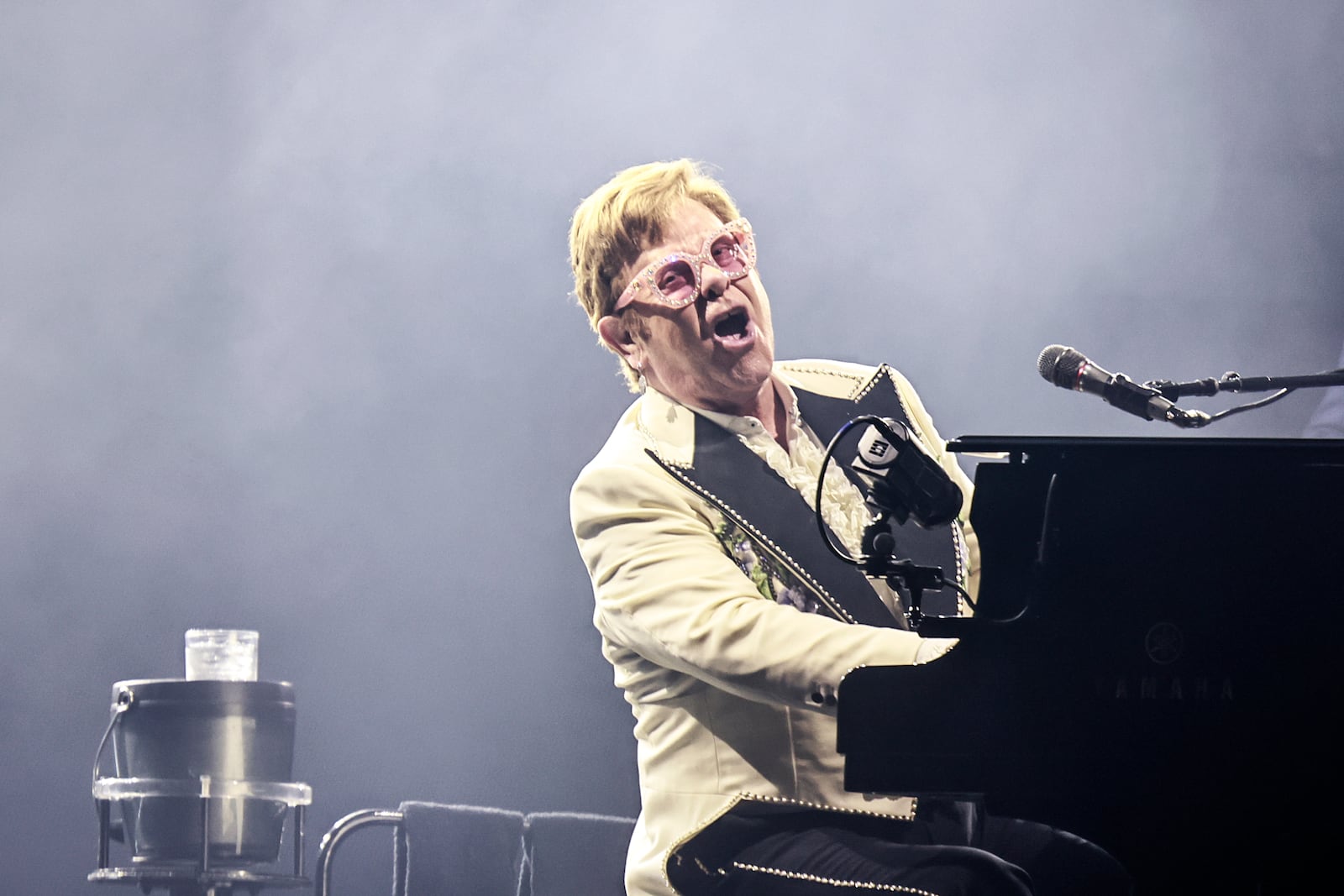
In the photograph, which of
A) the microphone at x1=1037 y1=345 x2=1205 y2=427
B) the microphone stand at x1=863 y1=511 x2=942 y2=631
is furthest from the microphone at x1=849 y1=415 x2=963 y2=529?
the microphone at x1=1037 y1=345 x2=1205 y2=427

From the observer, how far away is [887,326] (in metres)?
5.48

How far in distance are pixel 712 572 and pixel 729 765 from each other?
0.32 m

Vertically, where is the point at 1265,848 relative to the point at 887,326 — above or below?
below

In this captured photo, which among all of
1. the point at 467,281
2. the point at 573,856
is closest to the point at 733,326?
the point at 573,856

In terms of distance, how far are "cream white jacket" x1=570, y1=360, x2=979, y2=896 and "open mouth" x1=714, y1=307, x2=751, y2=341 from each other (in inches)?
6.7

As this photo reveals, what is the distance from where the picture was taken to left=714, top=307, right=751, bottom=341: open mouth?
2.87 metres

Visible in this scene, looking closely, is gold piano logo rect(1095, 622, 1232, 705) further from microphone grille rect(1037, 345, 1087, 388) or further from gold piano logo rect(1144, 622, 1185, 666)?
microphone grille rect(1037, 345, 1087, 388)

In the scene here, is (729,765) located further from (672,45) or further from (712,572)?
(672,45)

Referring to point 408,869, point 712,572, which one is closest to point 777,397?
point 712,572

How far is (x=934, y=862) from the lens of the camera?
7.22ft

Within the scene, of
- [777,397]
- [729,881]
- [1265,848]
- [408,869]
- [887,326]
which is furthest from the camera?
[887,326]

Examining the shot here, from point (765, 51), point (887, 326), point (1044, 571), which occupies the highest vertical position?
point (765, 51)

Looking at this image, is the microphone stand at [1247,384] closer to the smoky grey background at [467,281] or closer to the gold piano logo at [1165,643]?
the gold piano logo at [1165,643]

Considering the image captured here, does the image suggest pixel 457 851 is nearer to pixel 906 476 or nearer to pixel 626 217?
pixel 626 217
